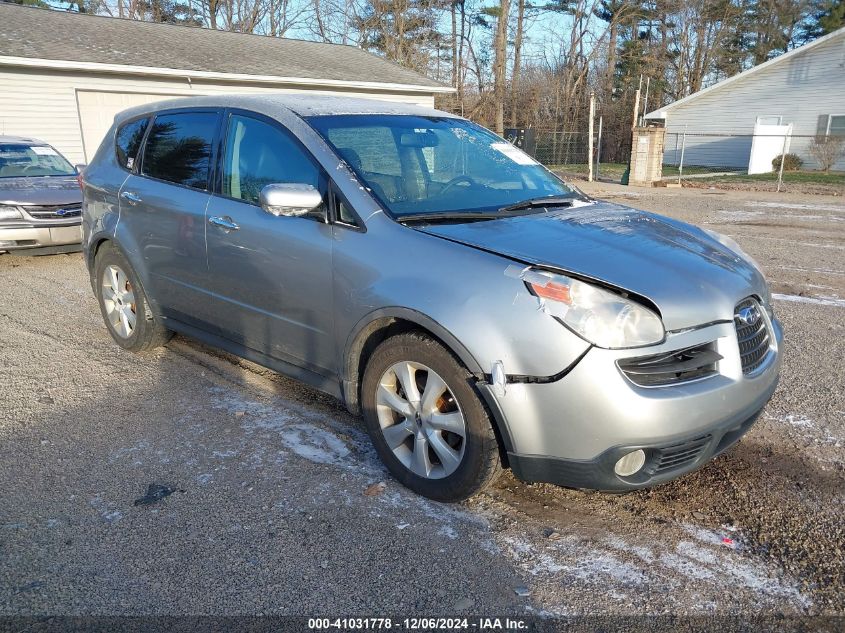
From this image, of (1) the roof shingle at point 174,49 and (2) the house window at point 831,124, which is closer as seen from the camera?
(1) the roof shingle at point 174,49

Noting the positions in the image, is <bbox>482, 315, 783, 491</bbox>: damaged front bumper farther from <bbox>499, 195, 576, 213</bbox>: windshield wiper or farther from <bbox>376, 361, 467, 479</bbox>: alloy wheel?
<bbox>499, 195, 576, 213</bbox>: windshield wiper

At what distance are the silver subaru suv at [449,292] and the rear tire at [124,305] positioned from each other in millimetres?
225

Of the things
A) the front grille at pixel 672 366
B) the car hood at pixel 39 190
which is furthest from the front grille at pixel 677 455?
the car hood at pixel 39 190

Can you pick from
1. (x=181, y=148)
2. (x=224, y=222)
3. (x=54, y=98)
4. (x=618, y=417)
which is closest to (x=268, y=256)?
(x=224, y=222)

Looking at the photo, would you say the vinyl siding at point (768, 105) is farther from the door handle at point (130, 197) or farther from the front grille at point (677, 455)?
the front grille at point (677, 455)

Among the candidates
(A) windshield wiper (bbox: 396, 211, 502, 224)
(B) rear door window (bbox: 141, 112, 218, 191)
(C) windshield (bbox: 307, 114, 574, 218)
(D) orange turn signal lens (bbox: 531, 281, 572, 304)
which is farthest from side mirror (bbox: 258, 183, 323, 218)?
(D) orange turn signal lens (bbox: 531, 281, 572, 304)

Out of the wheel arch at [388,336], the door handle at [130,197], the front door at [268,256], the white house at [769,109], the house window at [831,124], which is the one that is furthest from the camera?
the white house at [769,109]

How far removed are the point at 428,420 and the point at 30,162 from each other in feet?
30.1

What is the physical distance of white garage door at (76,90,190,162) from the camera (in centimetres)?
1546

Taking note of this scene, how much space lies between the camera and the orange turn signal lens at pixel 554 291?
2611 mm

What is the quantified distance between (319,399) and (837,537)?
2861mm

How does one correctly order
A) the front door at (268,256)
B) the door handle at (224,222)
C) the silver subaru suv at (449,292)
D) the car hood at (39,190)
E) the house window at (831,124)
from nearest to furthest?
the silver subaru suv at (449,292), the front door at (268,256), the door handle at (224,222), the car hood at (39,190), the house window at (831,124)

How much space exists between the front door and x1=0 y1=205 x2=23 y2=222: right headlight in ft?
18.9

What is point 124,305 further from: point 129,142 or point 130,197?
point 129,142
